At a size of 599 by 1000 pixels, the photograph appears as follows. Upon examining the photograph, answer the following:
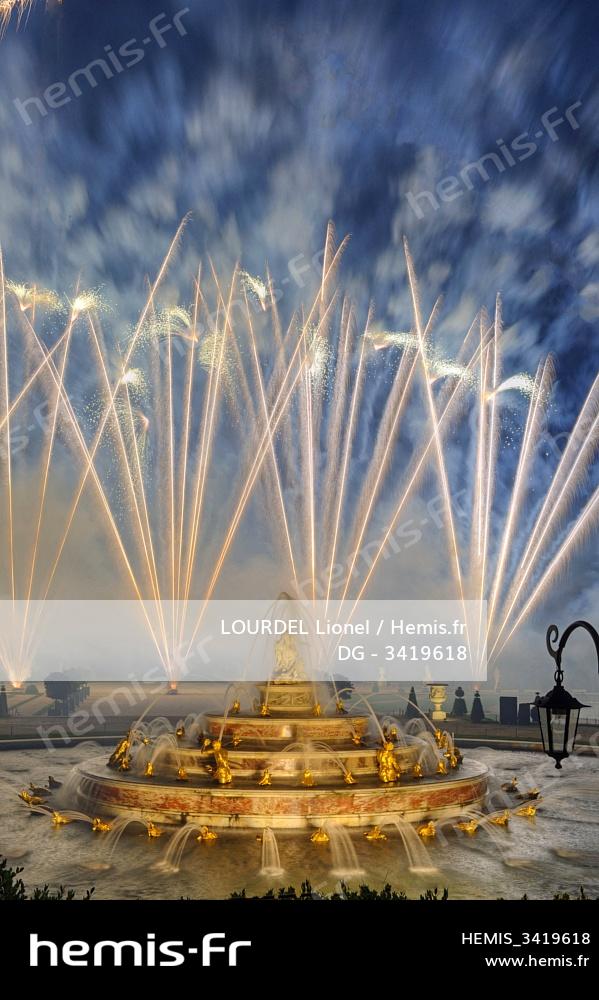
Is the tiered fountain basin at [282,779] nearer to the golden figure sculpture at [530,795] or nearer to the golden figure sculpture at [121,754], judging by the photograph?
the golden figure sculpture at [121,754]

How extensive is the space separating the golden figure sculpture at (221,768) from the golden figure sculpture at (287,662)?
4039mm

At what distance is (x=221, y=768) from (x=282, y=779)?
1495 millimetres

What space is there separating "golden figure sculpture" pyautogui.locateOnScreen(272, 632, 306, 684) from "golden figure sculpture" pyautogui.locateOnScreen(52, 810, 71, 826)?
6813mm

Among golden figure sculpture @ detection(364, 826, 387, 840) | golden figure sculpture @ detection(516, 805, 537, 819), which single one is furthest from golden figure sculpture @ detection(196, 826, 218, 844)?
golden figure sculpture @ detection(516, 805, 537, 819)

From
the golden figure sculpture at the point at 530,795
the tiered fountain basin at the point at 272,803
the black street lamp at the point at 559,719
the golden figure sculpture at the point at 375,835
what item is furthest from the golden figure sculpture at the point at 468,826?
the black street lamp at the point at 559,719

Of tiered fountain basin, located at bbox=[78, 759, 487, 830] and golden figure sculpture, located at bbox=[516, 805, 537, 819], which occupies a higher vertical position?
tiered fountain basin, located at bbox=[78, 759, 487, 830]

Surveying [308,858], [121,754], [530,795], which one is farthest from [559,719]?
[121,754]

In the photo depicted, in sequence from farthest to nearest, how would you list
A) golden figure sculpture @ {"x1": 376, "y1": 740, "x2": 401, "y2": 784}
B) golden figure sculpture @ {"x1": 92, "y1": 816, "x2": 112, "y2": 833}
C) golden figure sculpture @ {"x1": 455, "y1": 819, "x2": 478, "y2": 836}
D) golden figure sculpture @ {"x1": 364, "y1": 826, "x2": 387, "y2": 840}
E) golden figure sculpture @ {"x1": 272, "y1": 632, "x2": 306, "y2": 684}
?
golden figure sculpture @ {"x1": 272, "y1": 632, "x2": 306, "y2": 684} < golden figure sculpture @ {"x1": 376, "y1": 740, "x2": 401, "y2": 784} < golden figure sculpture @ {"x1": 455, "y1": 819, "x2": 478, "y2": 836} < golden figure sculpture @ {"x1": 92, "y1": 816, "x2": 112, "y2": 833} < golden figure sculpture @ {"x1": 364, "y1": 826, "x2": 387, "y2": 840}

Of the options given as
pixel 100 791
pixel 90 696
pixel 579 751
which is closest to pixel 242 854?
pixel 100 791

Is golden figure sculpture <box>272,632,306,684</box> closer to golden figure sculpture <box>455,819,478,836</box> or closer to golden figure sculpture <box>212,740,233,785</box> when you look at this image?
golden figure sculpture <box>212,740,233,785</box>

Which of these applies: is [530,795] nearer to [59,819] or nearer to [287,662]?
[287,662]

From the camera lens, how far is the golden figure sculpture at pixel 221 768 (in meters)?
18.3

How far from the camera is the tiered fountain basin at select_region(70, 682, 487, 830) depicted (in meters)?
17.6
